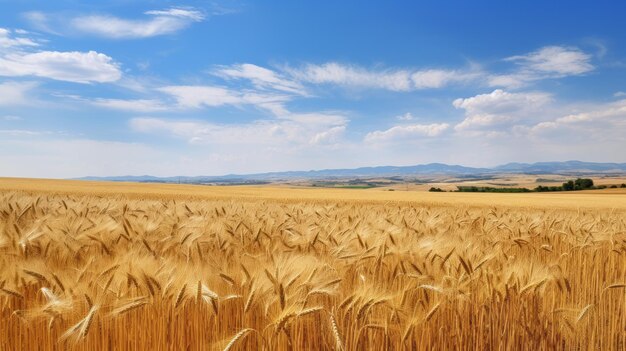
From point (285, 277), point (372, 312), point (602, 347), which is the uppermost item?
point (285, 277)

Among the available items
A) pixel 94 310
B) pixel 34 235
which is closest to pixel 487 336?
pixel 94 310

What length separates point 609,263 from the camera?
4.57m

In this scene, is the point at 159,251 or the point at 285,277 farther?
the point at 159,251

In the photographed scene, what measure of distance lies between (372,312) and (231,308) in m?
0.72

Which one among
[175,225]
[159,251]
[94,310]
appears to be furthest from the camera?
[175,225]

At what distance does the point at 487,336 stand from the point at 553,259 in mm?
2789

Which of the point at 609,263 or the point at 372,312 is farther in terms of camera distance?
the point at 609,263

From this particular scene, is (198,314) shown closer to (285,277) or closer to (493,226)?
(285,277)

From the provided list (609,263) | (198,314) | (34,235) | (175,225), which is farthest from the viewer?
(175,225)

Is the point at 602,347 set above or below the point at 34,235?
below

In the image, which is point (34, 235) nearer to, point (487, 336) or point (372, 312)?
point (372, 312)

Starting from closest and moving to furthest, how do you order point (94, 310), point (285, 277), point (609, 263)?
point (94, 310) → point (285, 277) → point (609, 263)

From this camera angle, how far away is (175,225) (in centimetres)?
528

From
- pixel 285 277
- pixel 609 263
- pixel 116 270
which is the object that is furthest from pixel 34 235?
pixel 609 263
